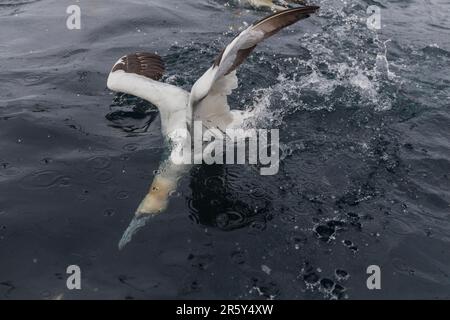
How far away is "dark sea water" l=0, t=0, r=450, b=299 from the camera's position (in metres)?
4.96

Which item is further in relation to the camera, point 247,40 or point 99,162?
point 99,162

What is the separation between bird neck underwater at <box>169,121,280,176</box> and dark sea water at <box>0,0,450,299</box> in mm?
144

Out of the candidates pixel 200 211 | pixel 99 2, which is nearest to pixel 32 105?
pixel 200 211

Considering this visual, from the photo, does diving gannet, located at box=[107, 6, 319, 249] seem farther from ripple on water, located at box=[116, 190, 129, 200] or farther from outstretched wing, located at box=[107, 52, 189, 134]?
ripple on water, located at box=[116, 190, 129, 200]

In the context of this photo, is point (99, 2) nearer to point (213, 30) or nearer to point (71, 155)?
point (213, 30)

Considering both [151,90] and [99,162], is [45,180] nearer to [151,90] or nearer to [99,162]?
[99,162]

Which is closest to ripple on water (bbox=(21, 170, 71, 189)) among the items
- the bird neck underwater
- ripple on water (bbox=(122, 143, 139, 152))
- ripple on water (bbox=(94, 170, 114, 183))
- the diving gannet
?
ripple on water (bbox=(94, 170, 114, 183))

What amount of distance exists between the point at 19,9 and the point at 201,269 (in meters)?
9.10

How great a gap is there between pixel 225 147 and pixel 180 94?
3.22ft

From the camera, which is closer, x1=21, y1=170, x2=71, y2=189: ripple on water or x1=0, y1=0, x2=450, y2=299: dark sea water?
x1=0, y1=0, x2=450, y2=299: dark sea water

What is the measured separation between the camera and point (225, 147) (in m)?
6.38

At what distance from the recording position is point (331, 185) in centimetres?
604

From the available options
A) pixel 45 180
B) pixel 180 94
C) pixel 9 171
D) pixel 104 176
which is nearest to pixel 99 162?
pixel 104 176

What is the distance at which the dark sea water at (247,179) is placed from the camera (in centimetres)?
496
